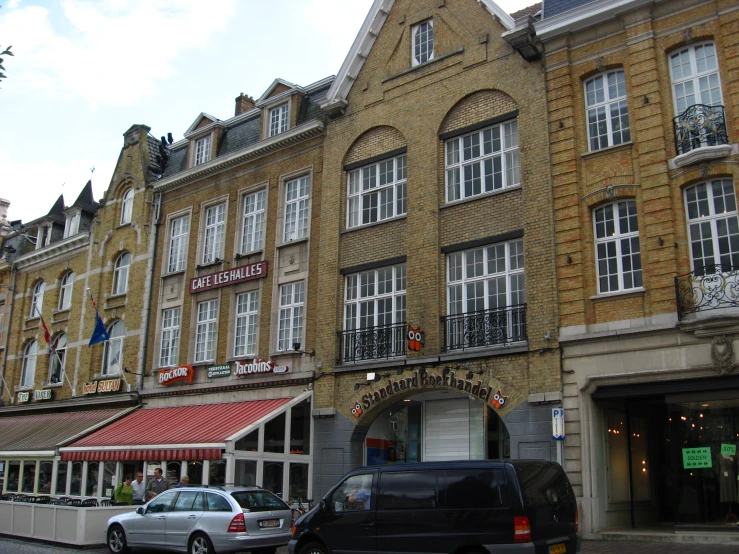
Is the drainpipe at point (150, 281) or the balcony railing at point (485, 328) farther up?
the drainpipe at point (150, 281)

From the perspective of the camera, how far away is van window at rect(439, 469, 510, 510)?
9984 mm

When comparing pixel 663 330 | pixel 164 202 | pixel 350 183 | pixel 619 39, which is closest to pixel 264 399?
pixel 350 183

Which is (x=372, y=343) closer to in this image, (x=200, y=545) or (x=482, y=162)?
(x=482, y=162)

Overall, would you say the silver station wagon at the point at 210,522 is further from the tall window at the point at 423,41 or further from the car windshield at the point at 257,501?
the tall window at the point at 423,41

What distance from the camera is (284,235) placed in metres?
22.2

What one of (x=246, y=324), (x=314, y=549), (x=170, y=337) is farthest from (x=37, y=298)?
(x=314, y=549)

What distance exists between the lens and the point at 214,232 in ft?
80.1

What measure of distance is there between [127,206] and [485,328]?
1675cm

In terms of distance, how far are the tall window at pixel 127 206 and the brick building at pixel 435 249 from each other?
10193 mm

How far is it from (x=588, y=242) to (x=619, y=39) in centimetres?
463

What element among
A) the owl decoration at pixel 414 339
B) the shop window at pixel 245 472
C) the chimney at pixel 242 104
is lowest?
the shop window at pixel 245 472

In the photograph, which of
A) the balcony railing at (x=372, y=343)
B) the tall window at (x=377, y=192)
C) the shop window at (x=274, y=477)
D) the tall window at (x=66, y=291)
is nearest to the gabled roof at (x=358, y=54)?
the tall window at (x=377, y=192)

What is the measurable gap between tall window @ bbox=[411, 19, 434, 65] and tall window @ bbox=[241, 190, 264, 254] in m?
6.58

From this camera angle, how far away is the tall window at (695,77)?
15.2m
